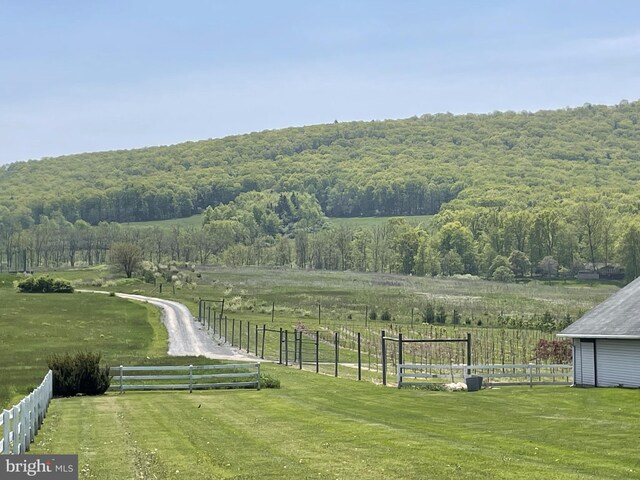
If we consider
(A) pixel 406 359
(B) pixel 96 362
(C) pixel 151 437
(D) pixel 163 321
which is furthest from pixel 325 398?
(D) pixel 163 321

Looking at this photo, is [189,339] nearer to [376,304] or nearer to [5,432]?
[376,304]

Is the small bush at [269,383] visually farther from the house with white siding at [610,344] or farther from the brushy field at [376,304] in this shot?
the house with white siding at [610,344]

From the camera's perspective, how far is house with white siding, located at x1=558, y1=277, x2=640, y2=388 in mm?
38188

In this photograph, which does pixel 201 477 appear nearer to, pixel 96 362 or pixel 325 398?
pixel 325 398

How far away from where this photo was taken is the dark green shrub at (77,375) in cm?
3491

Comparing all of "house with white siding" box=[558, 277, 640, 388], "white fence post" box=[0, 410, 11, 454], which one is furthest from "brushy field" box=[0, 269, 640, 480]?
"house with white siding" box=[558, 277, 640, 388]

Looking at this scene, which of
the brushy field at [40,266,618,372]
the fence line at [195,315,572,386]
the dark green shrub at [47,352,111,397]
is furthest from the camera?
the brushy field at [40,266,618,372]

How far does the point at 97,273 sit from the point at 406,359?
10671 centimetres

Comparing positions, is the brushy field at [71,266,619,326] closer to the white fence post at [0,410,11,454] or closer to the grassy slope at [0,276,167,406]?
the grassy slope at [0,276,167,406]
